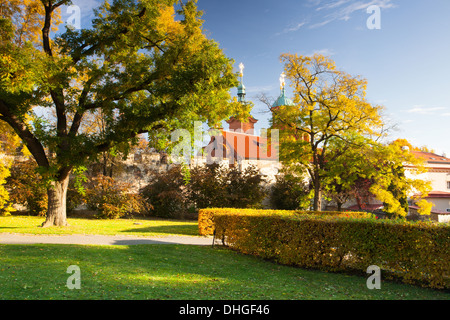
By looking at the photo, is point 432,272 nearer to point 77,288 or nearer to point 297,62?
point 77,288

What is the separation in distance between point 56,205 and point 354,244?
13.3 metres

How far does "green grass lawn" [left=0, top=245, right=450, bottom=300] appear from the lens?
18.2 feet

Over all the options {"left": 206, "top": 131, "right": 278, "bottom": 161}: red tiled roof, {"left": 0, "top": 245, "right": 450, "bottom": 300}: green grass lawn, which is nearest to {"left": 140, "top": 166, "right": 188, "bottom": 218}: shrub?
{"left": 206, "top": 131, "right": 278, "bottom": 161}: red tiled roof

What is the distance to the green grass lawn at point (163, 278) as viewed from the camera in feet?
18.2

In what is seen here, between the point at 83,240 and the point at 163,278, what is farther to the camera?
the point at 83,240

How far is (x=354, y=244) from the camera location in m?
8.21

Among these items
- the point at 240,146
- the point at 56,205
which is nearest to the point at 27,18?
the point at 56,205

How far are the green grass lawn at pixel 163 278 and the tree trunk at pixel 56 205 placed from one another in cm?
563

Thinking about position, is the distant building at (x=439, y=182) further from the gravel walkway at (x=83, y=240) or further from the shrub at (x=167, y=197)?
the gravel walkway at (x=83, y=240)

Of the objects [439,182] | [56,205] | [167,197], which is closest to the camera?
[56,205]

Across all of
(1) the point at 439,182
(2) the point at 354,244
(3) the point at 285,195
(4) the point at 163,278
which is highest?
(1) the point at 439,182

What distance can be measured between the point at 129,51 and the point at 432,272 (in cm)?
1426

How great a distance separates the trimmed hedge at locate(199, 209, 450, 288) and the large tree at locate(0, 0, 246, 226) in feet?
18.3

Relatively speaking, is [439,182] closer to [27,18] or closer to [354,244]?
[354,244]
